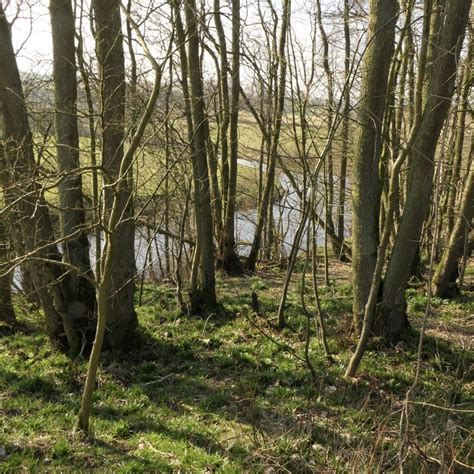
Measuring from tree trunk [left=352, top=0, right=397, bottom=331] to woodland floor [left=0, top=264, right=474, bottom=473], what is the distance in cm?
95

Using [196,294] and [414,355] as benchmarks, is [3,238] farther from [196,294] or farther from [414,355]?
[414,355]

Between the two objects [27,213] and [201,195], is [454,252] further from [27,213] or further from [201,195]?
[27,213]

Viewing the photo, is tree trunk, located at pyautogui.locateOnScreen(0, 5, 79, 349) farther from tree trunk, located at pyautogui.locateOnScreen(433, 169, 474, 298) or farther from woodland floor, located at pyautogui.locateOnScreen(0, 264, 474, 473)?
tree trunk, located at pyautogui.locateOnScreen(433, 169, 474, 298)

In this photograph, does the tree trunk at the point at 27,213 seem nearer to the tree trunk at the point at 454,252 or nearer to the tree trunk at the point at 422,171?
the tree trunk at the point at 422,171

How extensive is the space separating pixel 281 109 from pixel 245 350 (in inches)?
247

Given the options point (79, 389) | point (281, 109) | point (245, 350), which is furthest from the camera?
point (281, 109)

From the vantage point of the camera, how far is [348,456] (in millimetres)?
4402

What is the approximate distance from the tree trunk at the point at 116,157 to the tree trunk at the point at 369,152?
329cm

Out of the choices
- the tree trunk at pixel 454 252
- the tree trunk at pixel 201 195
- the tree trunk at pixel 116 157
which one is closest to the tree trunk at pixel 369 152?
the tree trunk at pixel 454 252

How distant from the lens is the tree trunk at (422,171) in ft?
19.9

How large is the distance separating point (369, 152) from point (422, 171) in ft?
2.55

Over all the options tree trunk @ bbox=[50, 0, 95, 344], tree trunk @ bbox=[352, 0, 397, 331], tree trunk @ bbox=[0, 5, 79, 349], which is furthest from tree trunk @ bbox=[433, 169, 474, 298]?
tree trunk @ bbox=[0, 5, 79, 349]

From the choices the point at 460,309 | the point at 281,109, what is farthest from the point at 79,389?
the point at 281,109

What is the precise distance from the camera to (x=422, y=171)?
673cm
